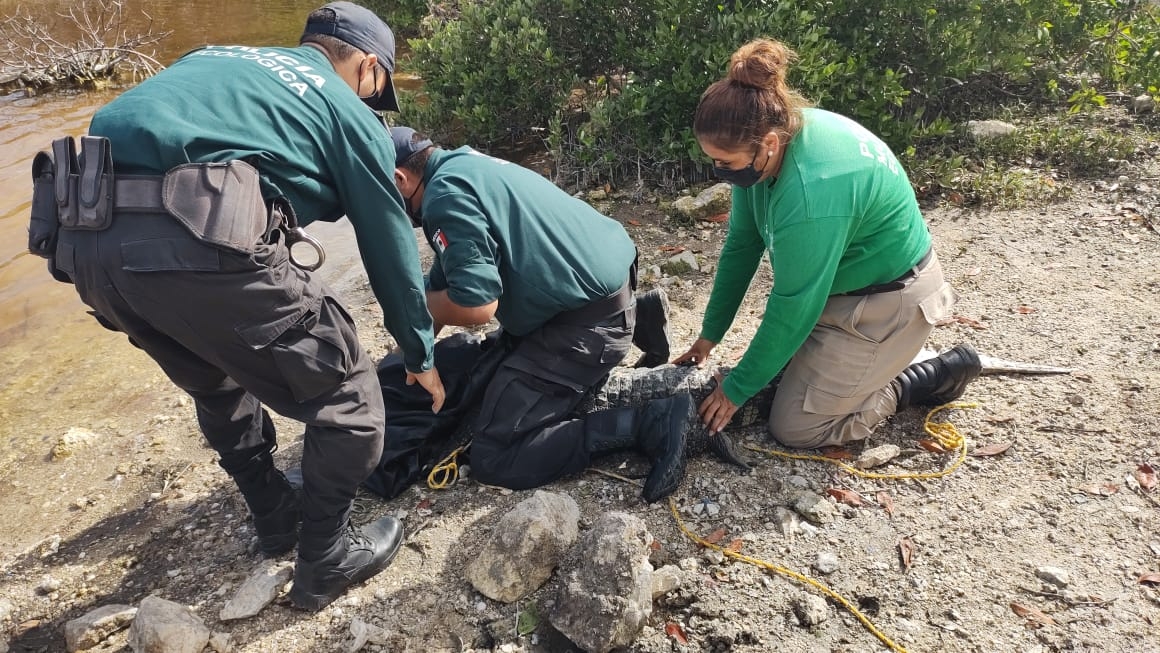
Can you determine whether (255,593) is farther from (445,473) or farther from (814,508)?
(814,508)

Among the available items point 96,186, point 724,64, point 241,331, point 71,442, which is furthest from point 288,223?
point 724,64

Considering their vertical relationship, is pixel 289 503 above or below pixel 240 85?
below

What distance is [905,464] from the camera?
9.67 feet

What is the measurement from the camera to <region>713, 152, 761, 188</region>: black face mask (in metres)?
2.51

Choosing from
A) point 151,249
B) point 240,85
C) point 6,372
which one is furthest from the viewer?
point 6,372

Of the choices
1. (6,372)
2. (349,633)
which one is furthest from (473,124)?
(349,633)

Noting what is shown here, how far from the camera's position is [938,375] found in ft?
10.2

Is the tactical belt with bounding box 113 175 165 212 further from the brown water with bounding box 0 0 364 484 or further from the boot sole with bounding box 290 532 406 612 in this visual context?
the brown water with bounding box 0 0 364 484

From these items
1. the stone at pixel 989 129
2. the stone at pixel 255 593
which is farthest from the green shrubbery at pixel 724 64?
the stone at pixel 255 593

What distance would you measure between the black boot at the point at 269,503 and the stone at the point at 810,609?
5.68 feet

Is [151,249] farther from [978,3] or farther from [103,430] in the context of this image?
[978,3]

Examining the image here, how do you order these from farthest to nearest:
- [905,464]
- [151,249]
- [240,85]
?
[905,464] → [240,85] → [151,249]

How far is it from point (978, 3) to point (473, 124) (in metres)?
3.91

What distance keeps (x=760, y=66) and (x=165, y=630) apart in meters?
2.49
